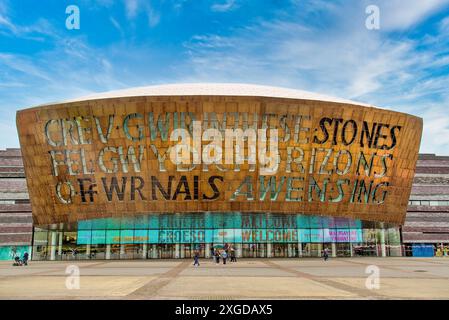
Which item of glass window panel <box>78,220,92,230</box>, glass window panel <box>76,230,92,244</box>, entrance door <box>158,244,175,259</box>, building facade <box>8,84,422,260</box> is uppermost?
building facade <box>8,84,422,260</box>

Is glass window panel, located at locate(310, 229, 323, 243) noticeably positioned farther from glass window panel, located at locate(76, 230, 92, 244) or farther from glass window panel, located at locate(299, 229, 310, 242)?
glass window panel, located at locate(76, 230, 92, 244)

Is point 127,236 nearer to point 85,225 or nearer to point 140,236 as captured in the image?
point 140,236

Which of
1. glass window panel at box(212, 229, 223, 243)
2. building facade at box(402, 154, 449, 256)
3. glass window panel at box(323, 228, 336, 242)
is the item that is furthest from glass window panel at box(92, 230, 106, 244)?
building facade at box(402, 154, 449, 256)

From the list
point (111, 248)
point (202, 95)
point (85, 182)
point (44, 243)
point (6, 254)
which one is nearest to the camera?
point (202, 95)

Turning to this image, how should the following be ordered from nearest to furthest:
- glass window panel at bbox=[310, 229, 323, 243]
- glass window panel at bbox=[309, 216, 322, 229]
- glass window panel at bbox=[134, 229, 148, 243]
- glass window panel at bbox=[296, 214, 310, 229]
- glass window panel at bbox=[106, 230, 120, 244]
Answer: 1. glass window panel at bbox=[296, 214, 310, 229]
2. glass window panel at bbox=[309, 216, 322, 229]
3. glass window panel at bbox=[134, 229, 148, 243]
4. glass window panel at bbox=[106, 230, 120, 244]
5. glass window panel at bbox=[310, 229, 323, 243]

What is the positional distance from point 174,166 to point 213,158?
167 inches

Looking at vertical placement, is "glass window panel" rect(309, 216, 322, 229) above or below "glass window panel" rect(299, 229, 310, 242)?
above

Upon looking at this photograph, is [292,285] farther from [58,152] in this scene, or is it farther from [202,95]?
[58,152]

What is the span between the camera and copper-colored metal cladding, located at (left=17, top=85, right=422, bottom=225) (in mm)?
44125

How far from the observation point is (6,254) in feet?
217

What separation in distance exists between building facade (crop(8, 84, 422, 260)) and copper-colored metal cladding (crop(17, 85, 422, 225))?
0.37ft

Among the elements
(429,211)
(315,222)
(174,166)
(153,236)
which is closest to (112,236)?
(153,236)

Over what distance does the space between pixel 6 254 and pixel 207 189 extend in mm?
39721
